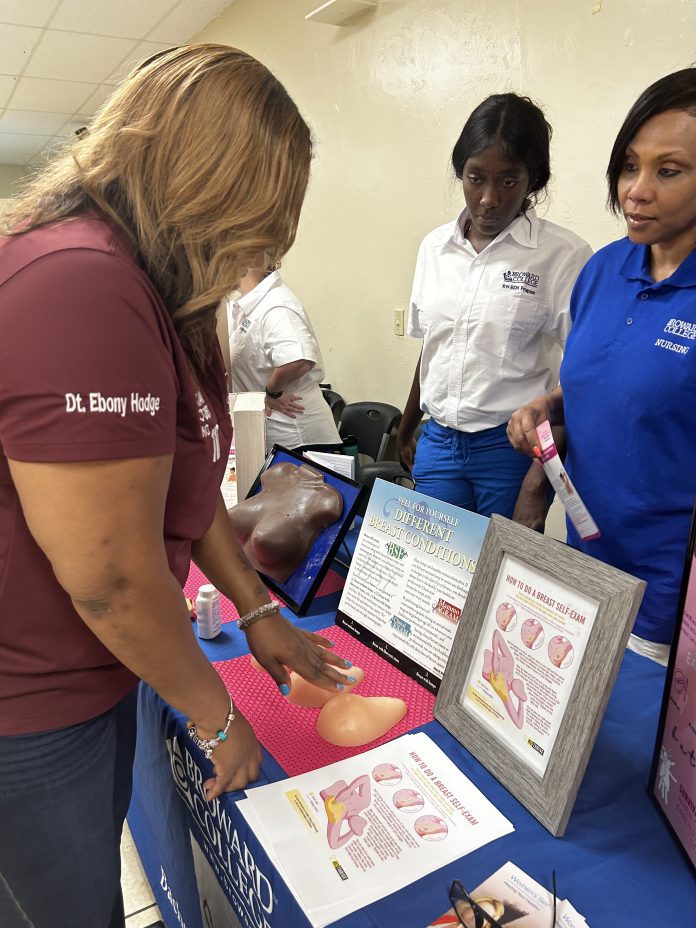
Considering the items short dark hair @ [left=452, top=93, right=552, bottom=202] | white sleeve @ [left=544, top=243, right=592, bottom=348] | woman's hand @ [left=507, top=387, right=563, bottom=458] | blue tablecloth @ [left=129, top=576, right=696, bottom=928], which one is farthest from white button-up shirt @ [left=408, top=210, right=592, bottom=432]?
blue tablecloth @ [left=129, top=576, right=696, bottom=928]

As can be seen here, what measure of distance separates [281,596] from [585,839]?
728mm

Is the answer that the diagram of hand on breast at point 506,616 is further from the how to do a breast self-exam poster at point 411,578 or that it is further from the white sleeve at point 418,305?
the white sleeve at point 418,305

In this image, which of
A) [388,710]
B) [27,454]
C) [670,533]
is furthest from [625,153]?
[27,454]

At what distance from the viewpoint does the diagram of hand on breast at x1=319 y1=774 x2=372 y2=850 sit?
800mm

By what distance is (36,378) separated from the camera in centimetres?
60

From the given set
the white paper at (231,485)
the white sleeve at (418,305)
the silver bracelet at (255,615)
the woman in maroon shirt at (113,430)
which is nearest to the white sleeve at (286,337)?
the white sleeve at (418,305)

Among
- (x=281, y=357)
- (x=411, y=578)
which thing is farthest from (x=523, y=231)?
(x=411, y=578)

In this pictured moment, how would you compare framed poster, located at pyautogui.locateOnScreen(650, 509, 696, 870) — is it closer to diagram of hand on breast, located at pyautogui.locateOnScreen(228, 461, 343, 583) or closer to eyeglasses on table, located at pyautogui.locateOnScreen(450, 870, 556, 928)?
eyeglasses on table, located at pyautogui.locateOnScreen(450, 870, 556, 928)

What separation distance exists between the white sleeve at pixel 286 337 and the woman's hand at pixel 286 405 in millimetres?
136

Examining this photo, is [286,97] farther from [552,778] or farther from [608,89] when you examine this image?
[608,89]

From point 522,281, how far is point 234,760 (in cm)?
153

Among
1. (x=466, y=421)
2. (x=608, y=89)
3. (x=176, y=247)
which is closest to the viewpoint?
(x=176, y=247)

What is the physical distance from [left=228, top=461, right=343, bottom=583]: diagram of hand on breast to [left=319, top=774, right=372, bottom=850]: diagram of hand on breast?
1.79ft

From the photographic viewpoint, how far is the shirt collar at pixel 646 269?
118cm
